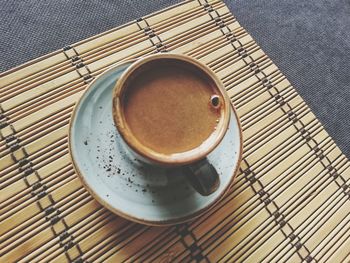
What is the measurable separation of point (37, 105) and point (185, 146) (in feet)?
0.97

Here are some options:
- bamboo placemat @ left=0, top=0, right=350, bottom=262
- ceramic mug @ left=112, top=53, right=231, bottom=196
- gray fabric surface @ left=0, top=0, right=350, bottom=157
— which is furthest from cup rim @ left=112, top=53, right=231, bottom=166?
gray fabric surface @ left=0, top=0, right=350, bottom=157

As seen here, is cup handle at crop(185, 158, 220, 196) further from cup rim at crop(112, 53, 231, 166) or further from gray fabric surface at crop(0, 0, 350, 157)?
gray fabric surface at crop(0, 0, 350, 157)

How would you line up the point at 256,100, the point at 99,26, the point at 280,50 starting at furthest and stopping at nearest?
the point at 280,50, the point at 99,26, the point at 256,100

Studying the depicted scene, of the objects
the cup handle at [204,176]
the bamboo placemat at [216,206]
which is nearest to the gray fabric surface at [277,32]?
the bamboo placemat at [216,206]

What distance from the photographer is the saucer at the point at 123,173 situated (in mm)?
539

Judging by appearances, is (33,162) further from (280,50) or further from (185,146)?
(280,50)

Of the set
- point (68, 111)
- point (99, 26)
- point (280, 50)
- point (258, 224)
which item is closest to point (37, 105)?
point (68, 111)

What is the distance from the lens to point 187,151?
1.65 feet

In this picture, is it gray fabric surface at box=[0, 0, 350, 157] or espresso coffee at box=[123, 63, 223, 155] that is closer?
espresso coffee at box=[123, 63, 223, 155]

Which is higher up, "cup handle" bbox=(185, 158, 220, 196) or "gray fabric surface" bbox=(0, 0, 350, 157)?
"gray fabric surface" bbox=(0, 0, 350, 157)

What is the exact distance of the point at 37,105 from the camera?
62 centimetres

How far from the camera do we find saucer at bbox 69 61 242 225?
0.54 meters

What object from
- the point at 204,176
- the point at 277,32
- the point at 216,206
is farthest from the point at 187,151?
the point at 277,32

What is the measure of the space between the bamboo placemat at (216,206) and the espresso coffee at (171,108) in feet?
0.54
